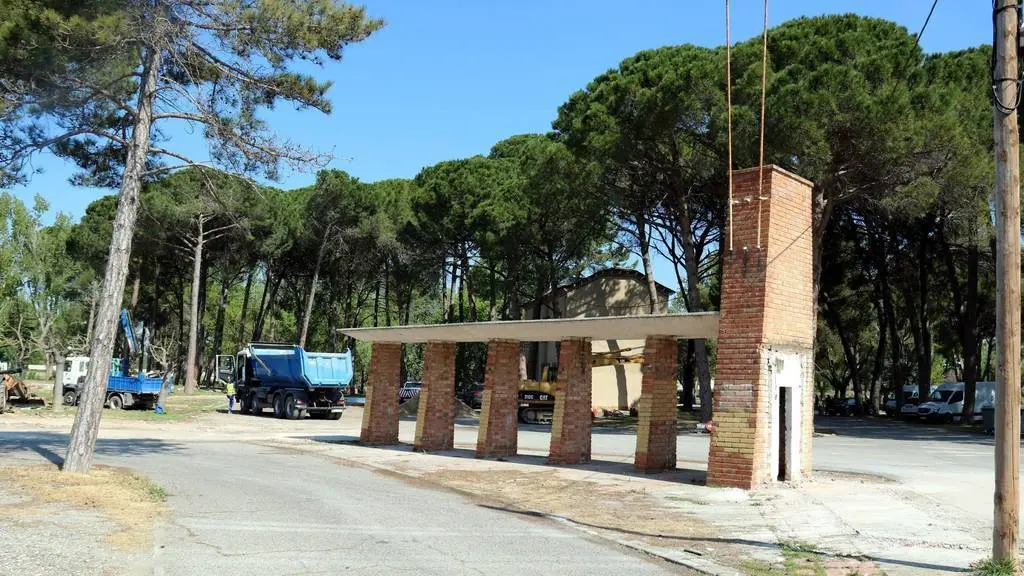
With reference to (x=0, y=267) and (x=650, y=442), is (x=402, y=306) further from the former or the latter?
(x=650, y=442)

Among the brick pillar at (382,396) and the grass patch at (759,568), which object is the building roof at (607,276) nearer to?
the brick pillar at (382,396)

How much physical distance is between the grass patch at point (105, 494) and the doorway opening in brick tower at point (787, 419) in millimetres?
8910

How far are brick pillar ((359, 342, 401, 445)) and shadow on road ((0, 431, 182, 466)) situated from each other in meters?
4.62

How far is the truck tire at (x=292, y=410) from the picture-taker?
34.6m

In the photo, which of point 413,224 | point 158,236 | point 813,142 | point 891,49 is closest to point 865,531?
point 813,142

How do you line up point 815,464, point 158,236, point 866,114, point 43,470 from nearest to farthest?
point 43,470, point 815,464, point 866,114, point 158,236

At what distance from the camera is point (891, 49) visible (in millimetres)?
24141

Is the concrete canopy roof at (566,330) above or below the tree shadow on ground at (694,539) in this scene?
above

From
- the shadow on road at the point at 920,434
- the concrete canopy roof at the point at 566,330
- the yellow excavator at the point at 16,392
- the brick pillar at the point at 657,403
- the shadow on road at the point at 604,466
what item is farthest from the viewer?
the yellow excavator at the point at 16,392

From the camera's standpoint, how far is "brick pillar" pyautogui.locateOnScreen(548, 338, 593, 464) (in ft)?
54.5

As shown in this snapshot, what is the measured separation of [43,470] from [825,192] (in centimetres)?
2251

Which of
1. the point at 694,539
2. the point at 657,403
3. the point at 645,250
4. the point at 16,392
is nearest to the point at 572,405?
the point at 657,403

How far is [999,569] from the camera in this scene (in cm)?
703

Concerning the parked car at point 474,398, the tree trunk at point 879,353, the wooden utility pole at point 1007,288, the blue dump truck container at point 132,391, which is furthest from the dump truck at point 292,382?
the wooden utility pole at point 1007,288
